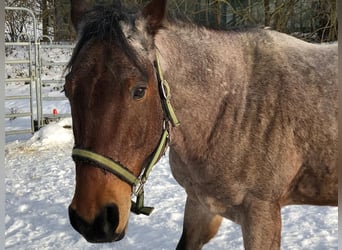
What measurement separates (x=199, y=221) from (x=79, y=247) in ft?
2.10

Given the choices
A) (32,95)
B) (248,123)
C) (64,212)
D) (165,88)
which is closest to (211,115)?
(248,123)

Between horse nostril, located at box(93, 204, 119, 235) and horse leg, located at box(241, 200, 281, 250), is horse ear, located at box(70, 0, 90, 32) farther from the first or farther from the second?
horse leg, located at box(241, 200, 281, 250)

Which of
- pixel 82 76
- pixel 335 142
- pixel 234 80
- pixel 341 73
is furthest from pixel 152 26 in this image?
pixel 335 142

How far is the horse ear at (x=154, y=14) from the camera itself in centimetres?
75

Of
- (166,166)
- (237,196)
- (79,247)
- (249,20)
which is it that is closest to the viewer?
(237,196)

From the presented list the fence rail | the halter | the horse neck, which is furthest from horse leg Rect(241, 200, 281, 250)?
the fence rail

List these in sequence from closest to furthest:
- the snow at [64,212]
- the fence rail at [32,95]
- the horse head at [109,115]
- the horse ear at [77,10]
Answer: the horse head at [109,115] → the horse ear at [77,10] → the snow at [64,212] → the fence rail at [32,95]

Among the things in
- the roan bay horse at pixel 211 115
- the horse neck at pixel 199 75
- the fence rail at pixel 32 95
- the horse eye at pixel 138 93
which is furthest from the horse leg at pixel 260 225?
the fence rail at pixel 32 95

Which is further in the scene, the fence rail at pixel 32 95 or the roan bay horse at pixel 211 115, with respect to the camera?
the fence rail at pixel 32 95

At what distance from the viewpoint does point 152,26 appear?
30.6 inches

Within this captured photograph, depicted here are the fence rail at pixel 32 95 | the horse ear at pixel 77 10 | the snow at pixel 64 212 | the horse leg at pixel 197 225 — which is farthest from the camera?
the fence rail at pixel 32 95

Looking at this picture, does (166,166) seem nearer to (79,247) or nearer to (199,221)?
(79,247)

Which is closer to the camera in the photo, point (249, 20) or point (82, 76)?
point (82, 76)

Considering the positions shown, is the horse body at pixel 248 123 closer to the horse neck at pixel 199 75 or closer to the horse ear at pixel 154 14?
the horse neck at pixel 199 75
